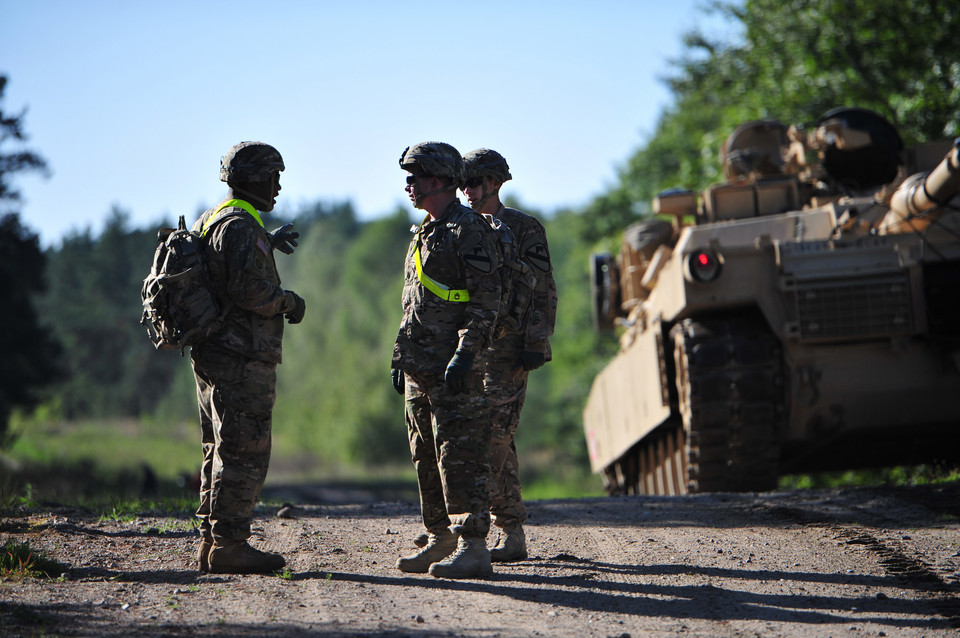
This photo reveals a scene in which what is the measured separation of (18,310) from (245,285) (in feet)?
73.8

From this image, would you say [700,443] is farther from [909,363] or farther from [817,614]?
[817,614]

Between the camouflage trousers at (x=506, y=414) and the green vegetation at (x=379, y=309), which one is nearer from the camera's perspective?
the camouflage trousers at (x=506, y=414)

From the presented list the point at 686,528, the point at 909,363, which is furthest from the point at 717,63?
the point at 686,528

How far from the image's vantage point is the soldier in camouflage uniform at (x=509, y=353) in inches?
238

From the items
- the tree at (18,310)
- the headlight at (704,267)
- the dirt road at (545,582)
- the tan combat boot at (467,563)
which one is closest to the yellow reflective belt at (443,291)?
the tan combat boot at (467,563)

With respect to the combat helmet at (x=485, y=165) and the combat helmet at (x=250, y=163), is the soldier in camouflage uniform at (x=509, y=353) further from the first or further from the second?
the combat helmet at (x=250, y=163)

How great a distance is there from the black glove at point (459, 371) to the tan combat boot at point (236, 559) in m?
1.30

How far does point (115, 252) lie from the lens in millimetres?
35688

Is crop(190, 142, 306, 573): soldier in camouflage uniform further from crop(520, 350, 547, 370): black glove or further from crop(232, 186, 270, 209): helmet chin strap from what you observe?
crop(520, 350, 547, 370): black glove

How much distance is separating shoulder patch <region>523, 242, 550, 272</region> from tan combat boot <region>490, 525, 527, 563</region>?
145cm

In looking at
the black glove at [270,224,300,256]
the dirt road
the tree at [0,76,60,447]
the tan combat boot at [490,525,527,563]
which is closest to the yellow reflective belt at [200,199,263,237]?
the black glove at [270,224,300,256]

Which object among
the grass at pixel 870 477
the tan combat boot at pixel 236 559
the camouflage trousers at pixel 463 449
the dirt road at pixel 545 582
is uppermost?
the camouflage trousers at pixel 463 449

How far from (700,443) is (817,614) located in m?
4.95

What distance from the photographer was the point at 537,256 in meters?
6.47
